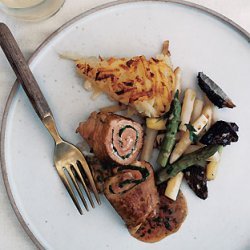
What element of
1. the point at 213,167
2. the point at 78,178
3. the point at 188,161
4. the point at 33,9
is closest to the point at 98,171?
the point at 78,178

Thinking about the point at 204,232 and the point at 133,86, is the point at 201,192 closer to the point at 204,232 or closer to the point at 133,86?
the point at 204,232

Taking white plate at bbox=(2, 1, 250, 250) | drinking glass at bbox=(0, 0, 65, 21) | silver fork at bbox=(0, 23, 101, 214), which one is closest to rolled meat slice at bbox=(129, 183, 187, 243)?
white plate at bbox=(2, 1, 250, 250)

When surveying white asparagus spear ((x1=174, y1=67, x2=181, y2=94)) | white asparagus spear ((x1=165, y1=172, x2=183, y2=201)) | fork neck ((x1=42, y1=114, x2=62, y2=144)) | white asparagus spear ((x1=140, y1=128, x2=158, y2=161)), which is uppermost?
white asparagus spear ((x1=174, y1=67, x2=181, y2=94))

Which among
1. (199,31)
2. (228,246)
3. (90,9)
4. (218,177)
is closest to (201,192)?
(218,177)

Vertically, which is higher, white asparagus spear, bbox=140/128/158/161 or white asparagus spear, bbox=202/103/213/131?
white asparagus spear, bbox=202/103/213/131

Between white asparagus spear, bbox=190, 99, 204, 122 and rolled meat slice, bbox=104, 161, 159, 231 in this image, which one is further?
white asparagus spear, bbox=190, 99, 204, 122

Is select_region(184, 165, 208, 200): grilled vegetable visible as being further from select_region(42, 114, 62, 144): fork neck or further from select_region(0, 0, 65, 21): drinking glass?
select_region(0, 0, 65, 21): drinking glass
